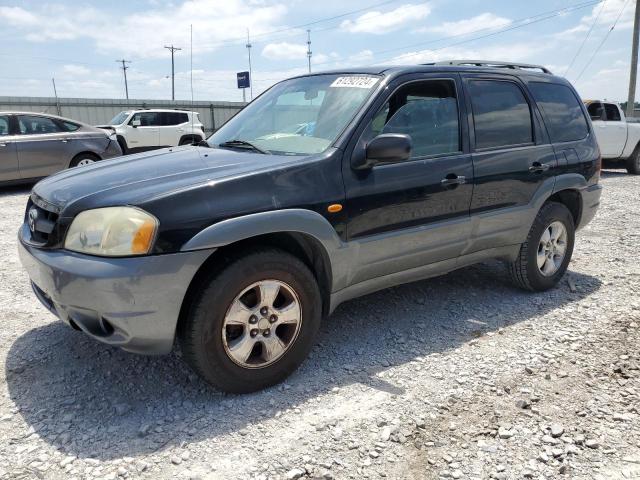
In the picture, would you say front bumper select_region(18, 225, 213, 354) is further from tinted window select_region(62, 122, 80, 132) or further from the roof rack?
tinted window select_region(62, 122, 80, 132)

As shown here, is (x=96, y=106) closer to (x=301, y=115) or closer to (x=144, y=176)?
(x=301, y=115)

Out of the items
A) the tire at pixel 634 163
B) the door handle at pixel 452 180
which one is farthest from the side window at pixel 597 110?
the door handle at pixel 452 180

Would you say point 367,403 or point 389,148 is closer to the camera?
point 367,403

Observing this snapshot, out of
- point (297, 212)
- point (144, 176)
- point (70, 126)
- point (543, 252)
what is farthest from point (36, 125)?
point (543, 252)

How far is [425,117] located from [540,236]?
155 centimetres

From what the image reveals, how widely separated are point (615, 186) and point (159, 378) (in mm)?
11066

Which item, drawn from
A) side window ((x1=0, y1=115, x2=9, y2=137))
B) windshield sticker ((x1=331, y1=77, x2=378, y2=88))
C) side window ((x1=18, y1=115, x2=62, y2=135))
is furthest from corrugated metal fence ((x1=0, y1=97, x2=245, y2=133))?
windshield sticker ((x1=331, y1=77, x2=378, y2=88))

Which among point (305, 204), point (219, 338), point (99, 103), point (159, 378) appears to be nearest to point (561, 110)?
point (305, 204)

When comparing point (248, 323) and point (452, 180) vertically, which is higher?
point (452, 180)

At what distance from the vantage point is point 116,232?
96.7 inches

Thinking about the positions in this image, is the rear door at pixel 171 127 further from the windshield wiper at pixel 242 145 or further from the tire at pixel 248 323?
the tire at pixel 248 323

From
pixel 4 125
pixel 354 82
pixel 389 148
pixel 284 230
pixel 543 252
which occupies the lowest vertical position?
pixel 543 252

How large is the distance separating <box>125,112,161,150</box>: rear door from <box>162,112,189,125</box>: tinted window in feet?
0.88

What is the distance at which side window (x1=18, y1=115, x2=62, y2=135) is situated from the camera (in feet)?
32.0
